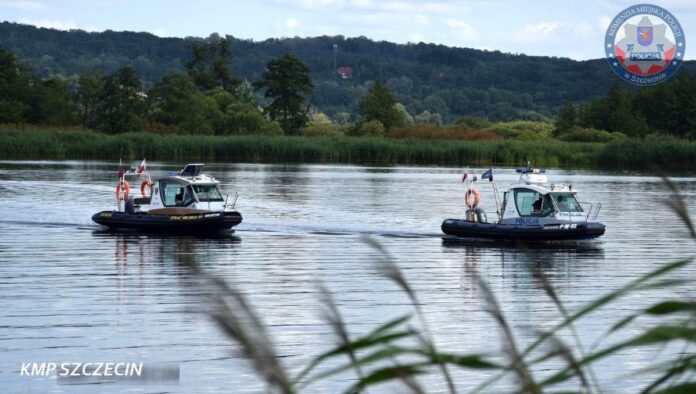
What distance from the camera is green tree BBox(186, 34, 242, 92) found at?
155 metres

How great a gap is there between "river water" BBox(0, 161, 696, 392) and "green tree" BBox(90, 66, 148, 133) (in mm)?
64335

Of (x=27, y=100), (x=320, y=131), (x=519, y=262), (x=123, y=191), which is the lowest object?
(x=320, y=131)

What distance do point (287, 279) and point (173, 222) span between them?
1126 cm

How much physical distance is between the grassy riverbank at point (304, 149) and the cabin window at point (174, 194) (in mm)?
56248

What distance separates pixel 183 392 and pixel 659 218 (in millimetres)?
37525

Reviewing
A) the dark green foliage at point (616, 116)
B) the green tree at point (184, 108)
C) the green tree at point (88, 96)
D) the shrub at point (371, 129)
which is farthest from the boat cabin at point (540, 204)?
the green tree at point (88, 96)

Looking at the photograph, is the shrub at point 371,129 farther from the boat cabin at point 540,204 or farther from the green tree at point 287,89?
the boat cabin at point 540,204

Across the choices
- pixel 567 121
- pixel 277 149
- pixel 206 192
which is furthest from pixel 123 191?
pixel 567 121

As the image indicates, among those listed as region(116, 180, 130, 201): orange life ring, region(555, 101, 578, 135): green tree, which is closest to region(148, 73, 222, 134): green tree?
region(555, 101, 578, 135): green tree

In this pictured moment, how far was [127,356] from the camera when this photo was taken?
1620 cm

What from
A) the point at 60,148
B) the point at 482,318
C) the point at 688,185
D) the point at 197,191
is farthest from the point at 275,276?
the point at 60,148

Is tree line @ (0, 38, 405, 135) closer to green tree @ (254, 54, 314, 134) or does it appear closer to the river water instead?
green tree @ (254, 54, 314, 134)

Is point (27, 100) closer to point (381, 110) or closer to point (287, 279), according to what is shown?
point (381, 110)

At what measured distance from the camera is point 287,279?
84.9 feet
